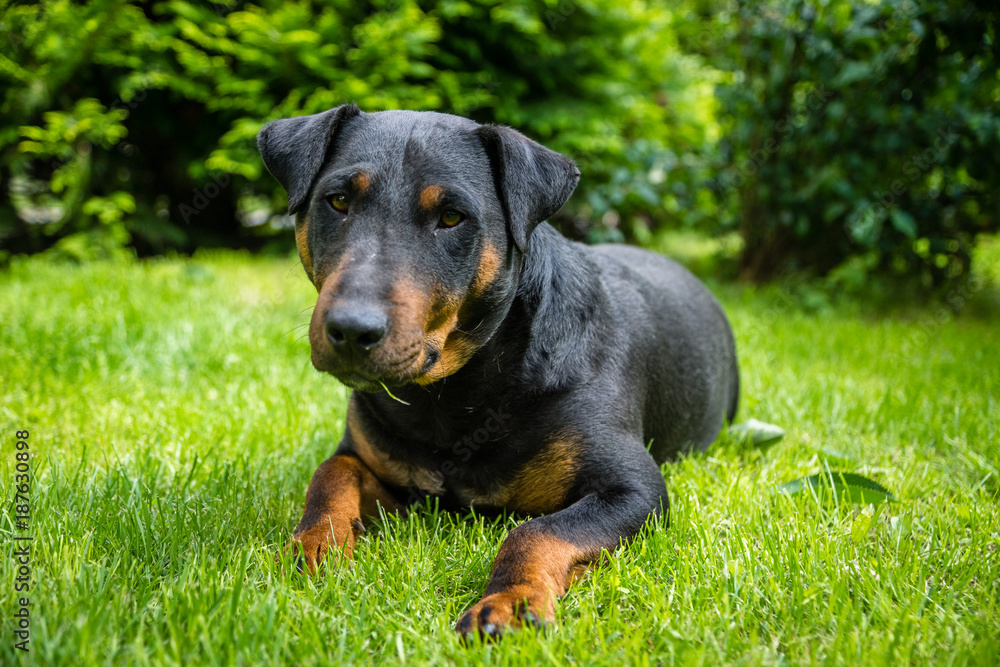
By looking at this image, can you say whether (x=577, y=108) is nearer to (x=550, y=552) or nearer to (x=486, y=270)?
(x=486, y=270)

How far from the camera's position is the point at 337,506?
8.79 ft

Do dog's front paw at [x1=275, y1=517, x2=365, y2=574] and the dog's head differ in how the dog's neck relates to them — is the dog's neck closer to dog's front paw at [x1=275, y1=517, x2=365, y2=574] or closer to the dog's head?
the dog's head

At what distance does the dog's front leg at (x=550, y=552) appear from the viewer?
2.09 m

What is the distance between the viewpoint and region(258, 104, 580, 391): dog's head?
2.23 meters

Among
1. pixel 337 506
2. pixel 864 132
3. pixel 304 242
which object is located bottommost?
pixel 337 506

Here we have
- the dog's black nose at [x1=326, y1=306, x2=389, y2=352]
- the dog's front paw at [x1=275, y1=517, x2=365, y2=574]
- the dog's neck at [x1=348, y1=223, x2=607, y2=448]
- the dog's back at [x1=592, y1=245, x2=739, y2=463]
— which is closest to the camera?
the dog's black nose at [x1=326, y1=306, x2=389, y2=352]

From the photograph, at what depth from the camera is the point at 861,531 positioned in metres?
2.68

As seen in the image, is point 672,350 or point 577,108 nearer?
point 672,350

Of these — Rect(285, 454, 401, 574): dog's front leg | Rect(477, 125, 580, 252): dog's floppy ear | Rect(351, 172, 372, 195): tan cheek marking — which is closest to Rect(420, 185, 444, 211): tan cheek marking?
Rect(351, 172, 372, 195): tan cheek marking

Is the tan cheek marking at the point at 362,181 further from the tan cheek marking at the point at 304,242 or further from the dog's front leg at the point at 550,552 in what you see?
the dog's front leg at the point at 550,552

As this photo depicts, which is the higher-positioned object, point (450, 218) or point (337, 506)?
point (450, 218)

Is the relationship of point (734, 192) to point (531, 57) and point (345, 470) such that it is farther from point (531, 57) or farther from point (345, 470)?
point (345, 470)

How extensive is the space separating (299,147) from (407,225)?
0.62m

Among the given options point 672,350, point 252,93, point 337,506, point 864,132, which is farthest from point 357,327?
point 864,132
